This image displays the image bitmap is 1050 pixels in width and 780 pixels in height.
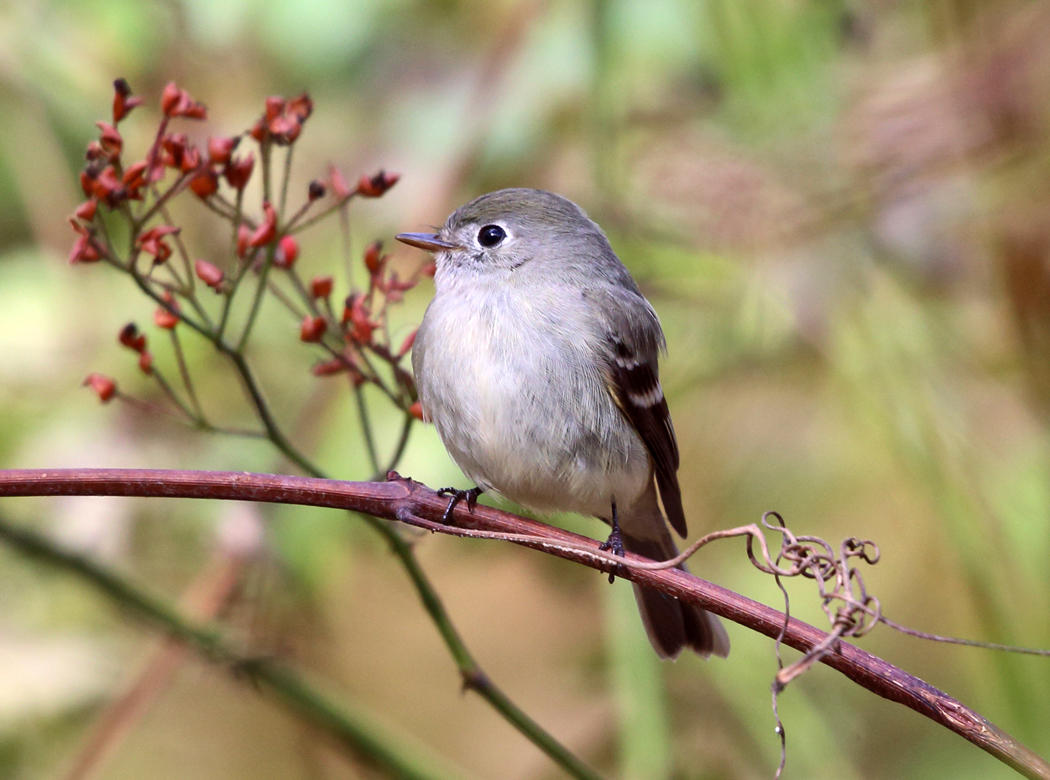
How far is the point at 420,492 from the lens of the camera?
1929 millimetres

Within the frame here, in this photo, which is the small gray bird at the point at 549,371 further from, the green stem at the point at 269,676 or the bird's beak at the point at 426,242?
the green stem at the point at 269,676

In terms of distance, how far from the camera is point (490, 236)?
10.3 ft

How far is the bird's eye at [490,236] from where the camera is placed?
3154 mm

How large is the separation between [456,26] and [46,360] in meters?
1.57

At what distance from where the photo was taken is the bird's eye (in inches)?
124

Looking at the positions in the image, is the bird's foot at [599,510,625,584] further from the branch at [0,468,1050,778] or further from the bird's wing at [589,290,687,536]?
the branch at [0,468,1050,778]

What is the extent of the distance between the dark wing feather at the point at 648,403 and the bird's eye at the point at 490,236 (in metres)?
0.42

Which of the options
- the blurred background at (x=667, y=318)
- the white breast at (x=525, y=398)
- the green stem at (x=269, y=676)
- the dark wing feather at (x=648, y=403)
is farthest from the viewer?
the blurred background at (x=667, y=318)

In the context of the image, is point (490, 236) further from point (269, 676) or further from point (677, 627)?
point (269, 676)

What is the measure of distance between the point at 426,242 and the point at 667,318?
0.89 meters

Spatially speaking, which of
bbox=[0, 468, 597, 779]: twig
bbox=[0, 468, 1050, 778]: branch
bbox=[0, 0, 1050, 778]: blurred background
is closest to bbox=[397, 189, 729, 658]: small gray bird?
bbox=[0, 0, 1050, 778]: blurred background

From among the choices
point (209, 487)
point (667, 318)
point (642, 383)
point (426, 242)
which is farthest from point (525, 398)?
point (209, 487)

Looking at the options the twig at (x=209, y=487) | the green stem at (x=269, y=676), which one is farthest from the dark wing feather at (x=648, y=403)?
the twig at (x=209, y=487)

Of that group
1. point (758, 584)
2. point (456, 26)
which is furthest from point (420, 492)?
point (456, 26)
